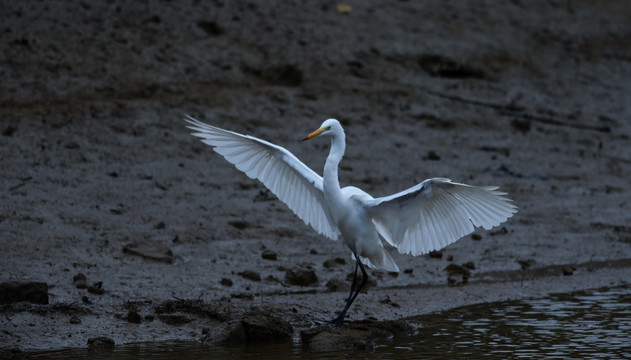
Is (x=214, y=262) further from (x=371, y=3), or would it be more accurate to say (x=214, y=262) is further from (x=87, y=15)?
(x=371, y=3)

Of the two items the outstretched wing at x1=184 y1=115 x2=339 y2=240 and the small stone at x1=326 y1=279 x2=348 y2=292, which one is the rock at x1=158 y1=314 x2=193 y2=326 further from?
the small stone at x1=326 y1=279 x2=348 y2=292

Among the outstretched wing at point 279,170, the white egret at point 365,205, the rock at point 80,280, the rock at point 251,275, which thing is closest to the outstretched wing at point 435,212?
the white egret at point 365,205

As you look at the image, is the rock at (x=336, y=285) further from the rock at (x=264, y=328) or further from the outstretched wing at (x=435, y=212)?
the rock at (x=264, y=328)

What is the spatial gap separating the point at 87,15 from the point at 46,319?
674 centimetres

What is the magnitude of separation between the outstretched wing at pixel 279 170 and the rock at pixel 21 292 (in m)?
1.75

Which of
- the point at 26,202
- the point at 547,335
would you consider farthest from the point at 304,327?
the point at 26,202

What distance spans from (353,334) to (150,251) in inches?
94.0

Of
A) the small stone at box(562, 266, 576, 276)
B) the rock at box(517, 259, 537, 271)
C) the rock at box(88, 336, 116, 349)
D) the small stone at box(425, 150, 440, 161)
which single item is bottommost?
the rock at box(88, 336, 116, 349)

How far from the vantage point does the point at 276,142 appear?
10836mm

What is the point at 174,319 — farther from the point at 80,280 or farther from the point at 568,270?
the point at 568,270

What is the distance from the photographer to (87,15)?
39.9ft

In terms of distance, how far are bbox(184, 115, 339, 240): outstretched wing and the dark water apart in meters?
1.24

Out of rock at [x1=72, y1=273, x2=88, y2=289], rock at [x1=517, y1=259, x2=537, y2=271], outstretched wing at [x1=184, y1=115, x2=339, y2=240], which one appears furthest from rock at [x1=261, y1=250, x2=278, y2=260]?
rock at [x1=517, y1=259, x2=537, y2=271]

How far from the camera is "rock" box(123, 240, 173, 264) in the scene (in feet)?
25.7
